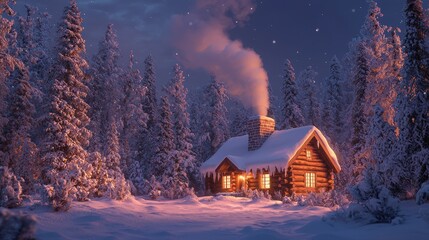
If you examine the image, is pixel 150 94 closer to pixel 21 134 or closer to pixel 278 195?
pixel 21 134

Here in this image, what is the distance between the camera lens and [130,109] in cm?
4159

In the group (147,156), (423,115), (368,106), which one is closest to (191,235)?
(423,115)

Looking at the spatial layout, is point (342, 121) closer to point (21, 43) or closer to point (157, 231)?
point (21, 43)

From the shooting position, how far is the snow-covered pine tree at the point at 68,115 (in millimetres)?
22266

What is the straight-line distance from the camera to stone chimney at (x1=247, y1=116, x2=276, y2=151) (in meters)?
32.0

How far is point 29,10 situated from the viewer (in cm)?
4172

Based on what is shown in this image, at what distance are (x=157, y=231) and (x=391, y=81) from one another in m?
21.6

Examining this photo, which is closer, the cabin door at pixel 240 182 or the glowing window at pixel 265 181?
the glowing window at pixel 265 181

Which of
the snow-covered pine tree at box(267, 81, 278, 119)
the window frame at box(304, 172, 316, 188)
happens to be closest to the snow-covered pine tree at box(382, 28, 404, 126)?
the window frame at box(304, 172, 316, 188)

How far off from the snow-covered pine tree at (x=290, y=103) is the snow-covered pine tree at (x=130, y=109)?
15634mm

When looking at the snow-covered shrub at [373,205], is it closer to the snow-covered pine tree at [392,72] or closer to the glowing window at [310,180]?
the snow-covered pine tree at [392,72]

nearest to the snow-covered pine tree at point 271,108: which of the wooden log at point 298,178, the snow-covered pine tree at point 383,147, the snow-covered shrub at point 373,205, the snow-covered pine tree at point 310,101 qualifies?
the snow-covered pine tree at point 310,101

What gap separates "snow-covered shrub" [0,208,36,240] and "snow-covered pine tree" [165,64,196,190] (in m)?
33.7

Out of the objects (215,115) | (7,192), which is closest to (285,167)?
(7,192)
